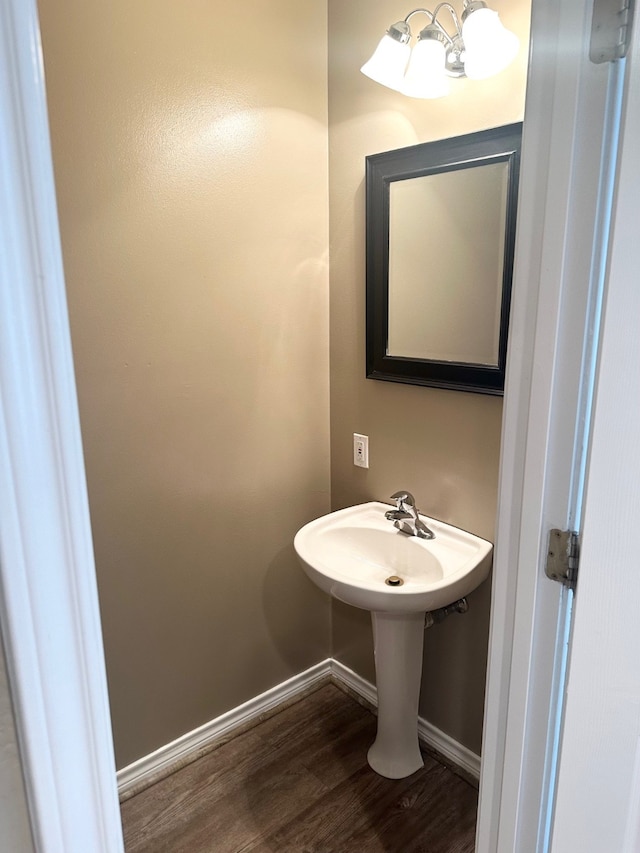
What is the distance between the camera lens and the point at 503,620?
1019 millimetres

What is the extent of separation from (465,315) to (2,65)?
1.44 metres

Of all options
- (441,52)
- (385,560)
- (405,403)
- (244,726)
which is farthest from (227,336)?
(244,726)

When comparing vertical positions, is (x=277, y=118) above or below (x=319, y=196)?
above

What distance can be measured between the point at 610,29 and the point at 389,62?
0.96 m

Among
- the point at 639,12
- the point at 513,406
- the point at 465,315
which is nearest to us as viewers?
the point at 639,12

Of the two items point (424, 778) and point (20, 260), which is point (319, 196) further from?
point (424, 778)

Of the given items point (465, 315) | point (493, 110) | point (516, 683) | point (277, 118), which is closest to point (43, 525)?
point (516, 683)

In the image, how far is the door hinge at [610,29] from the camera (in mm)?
758

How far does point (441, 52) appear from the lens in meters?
1.53

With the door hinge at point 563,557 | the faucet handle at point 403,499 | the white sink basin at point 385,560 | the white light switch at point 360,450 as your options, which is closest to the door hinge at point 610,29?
the door hinge at point 563,557

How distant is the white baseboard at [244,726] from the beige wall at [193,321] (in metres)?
0.04

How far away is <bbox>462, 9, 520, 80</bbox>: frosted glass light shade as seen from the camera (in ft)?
4.59

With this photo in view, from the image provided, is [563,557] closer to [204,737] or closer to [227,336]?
[227,336]

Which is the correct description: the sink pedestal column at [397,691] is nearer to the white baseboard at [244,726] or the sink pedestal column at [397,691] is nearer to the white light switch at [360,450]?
the white baseboard at [244,726]
